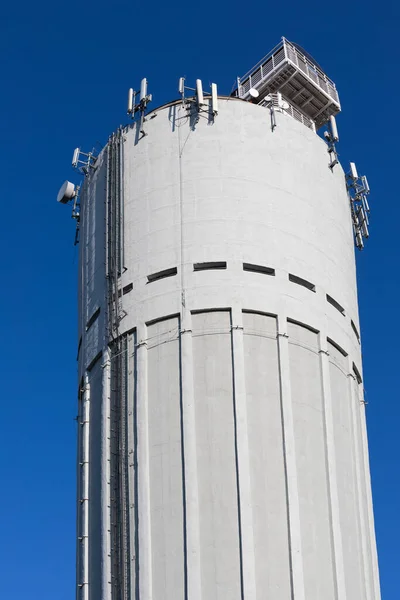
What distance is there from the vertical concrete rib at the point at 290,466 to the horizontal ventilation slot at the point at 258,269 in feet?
5.62

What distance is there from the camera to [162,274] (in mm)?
41844

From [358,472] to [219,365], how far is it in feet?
21.5

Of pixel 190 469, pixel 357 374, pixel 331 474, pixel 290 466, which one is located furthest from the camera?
pixel 357 374

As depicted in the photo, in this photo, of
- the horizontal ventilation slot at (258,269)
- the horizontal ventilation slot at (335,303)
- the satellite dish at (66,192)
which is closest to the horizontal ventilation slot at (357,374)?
the horizontal ventilation slot at (335,303)

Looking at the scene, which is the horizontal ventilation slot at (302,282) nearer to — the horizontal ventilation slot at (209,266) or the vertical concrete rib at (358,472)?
the horizontal ventilation slot at (209,266)

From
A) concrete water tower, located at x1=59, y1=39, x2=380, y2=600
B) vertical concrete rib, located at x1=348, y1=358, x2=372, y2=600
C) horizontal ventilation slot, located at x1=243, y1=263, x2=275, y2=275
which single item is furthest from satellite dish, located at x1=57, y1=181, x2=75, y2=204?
vertical concrete rib, located at x1=348, y1=358, x2=372, y2=600

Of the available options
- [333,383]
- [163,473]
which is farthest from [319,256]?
[163,473]

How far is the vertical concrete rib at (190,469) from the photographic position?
36647 mm

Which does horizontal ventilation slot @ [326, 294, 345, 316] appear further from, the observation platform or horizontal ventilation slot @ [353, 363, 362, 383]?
the observation platform

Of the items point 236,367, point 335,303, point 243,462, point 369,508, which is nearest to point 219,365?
point 236,367

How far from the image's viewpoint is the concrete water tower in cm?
3750

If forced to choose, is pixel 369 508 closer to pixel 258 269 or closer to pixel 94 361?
pixel 258 269

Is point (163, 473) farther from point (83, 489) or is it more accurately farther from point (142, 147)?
point (142, 147)

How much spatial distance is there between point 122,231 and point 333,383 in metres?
9.62
